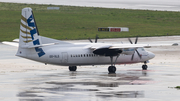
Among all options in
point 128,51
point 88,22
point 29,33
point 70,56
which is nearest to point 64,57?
point 70,56

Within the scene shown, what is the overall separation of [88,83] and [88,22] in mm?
82406

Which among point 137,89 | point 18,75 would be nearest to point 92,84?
point 137,89

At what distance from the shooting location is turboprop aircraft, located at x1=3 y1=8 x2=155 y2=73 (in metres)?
33.2

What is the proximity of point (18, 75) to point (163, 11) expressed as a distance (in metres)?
110

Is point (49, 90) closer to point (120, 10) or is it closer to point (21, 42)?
point (21, 42)

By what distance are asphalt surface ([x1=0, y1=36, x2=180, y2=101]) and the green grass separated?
45679 mm

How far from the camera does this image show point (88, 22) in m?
110

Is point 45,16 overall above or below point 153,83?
above

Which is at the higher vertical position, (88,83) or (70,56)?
(70,56)

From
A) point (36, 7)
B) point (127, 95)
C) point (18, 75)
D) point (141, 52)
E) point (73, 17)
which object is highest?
point (36, 7)

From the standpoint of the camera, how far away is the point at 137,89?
25.3 meters

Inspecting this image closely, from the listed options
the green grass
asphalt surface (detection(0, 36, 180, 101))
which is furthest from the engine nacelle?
the green grass

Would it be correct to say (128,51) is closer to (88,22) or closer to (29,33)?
(29,33)

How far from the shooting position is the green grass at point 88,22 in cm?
9119
